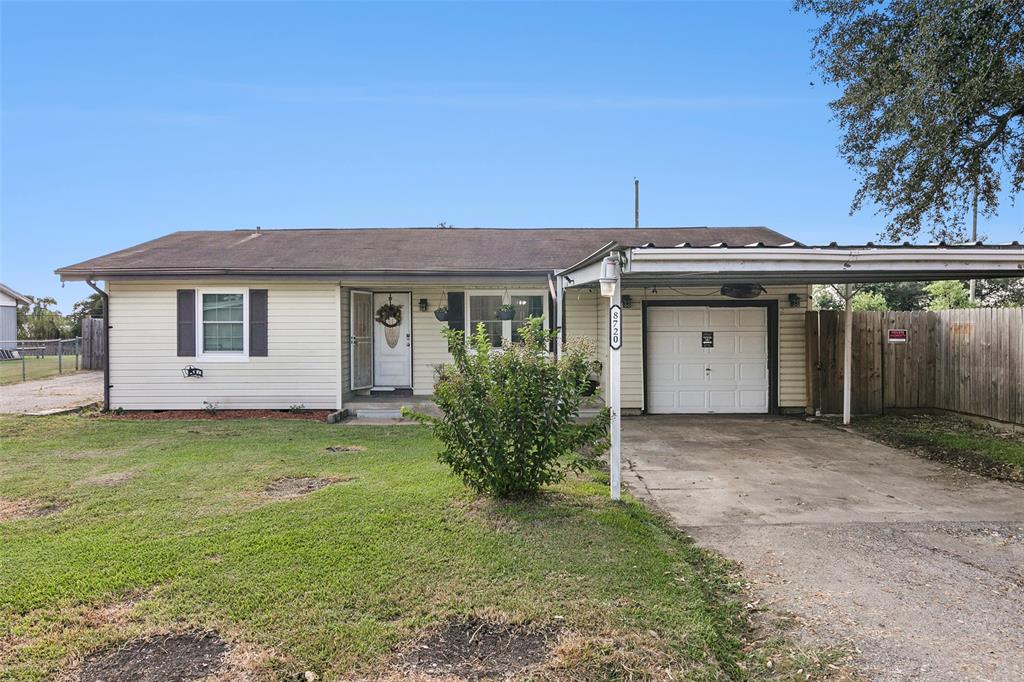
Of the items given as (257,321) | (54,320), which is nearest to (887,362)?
(257,321)

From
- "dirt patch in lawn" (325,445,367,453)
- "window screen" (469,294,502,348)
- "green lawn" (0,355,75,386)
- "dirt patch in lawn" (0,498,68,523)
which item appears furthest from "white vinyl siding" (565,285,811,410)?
"green lawn" (0,355,75,386)

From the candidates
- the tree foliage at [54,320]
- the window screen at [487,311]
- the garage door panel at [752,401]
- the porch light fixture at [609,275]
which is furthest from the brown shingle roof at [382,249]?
the tree foliage at [54,320]

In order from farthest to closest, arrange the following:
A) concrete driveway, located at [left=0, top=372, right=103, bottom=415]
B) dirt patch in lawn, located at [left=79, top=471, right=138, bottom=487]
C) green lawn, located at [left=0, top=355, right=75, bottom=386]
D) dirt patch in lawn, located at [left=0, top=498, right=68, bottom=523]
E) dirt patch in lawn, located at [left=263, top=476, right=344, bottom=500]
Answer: green lawn, located at [left=0, top=355, right=75, bottom=386], concrete driveway, located at [left=0, top=372, right=103, bottom=415], dirt patch in lawn, located at [left=79, top=471, right=138, bottom=487], dirt patch in lawn, located at [left=263, top=476, right=344, bottom=500], dirt patch in lawn, located at [left=0, top=498, right=68, bottom=523]

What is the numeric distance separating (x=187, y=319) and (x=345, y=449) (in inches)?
204

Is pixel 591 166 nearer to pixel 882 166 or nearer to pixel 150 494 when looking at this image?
pixel 882 166

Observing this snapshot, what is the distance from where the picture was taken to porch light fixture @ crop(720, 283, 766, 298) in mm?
10094

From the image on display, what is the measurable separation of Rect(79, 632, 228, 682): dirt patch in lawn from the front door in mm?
9252

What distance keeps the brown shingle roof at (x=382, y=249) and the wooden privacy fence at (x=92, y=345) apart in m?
9.16

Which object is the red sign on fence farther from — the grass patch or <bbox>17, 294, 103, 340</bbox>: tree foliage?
<bbox>17, 294, 103, 340</bbox>: tree foliage

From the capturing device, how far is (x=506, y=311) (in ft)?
37.2

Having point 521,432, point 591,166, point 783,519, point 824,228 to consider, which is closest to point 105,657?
point 521,432

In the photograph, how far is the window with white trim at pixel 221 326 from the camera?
11000 mm

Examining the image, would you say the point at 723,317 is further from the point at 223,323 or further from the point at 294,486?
the point at 223,323

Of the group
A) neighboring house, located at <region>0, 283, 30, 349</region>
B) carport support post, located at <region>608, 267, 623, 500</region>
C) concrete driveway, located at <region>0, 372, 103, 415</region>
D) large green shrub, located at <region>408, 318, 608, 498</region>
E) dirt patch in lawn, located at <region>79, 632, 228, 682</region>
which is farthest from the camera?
neighboring house, located at <region>0, 283, 30, 349</region>
